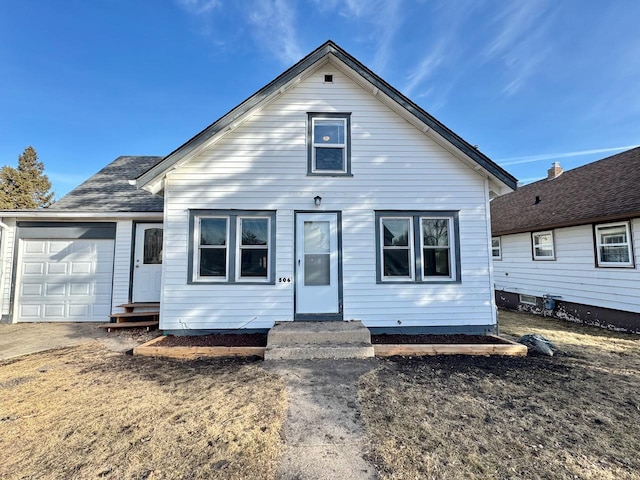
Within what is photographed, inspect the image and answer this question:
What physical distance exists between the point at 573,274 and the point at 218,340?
11.0m

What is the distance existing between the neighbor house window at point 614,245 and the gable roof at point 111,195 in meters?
13.0

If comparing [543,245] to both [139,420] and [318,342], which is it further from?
[139,420]

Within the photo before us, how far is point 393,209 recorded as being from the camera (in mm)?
6535

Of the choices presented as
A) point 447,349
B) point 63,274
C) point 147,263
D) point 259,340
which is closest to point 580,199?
point 447,349

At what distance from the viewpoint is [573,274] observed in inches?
362

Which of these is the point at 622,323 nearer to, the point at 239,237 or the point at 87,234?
the point at 239,237

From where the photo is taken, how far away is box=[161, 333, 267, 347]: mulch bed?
5.49m

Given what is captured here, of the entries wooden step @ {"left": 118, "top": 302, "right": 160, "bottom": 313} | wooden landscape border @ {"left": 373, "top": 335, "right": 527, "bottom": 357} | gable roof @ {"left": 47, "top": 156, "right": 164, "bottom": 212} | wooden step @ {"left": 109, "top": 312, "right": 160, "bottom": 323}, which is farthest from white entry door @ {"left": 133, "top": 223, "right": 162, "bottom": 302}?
wooden landscape border @ {"left": 373, "top": 335, "right": 527, "bottom": 357}

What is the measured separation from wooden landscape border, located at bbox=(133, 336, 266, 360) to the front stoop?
342mm

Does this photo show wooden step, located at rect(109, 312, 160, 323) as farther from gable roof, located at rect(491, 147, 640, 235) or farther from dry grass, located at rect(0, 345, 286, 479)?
gable roof, located at rect(491, 147, 640, 235)

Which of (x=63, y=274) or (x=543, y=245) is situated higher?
(x=543, y=245)

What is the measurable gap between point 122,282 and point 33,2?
9.51m

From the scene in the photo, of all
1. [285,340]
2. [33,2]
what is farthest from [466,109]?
[33,2]

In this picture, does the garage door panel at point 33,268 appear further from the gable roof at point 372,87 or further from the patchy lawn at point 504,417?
the patchy lawn at point 504,417
